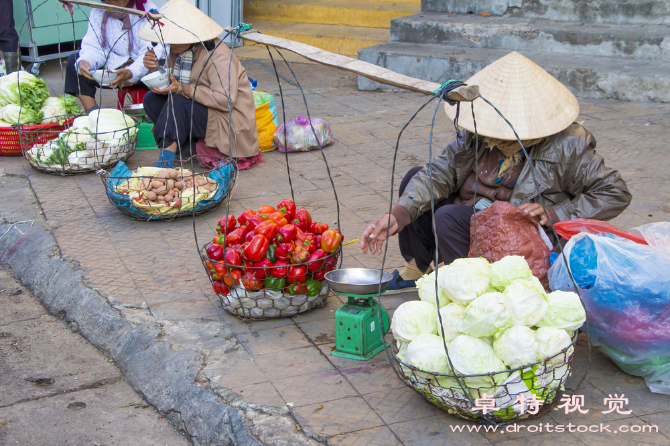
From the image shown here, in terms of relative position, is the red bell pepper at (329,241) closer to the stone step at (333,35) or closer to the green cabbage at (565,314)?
the green cabbage at (565,314)

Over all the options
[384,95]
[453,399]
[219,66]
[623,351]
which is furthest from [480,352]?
[384,95]

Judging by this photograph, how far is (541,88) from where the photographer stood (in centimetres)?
272

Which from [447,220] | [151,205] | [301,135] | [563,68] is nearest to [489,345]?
[447,220]

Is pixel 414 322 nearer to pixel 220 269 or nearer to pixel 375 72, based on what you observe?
pixel 375 72

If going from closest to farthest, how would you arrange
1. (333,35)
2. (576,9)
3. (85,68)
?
1. (85,68)
2. (576,9)
3. (333,35)

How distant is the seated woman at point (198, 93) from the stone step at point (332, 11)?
187 inches

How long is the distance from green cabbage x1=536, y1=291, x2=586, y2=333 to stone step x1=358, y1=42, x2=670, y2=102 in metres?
4.71

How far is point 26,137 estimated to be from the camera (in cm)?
523

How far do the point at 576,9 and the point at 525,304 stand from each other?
6.04 m

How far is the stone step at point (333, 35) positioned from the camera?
28.1ft

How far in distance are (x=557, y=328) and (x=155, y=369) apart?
159 centimetres

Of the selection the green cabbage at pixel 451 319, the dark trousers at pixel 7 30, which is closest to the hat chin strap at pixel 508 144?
the green cabbage at pixel 451 319

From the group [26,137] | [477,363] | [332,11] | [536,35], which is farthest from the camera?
[332,11]

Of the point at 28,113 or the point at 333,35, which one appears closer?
the point at 28,113
